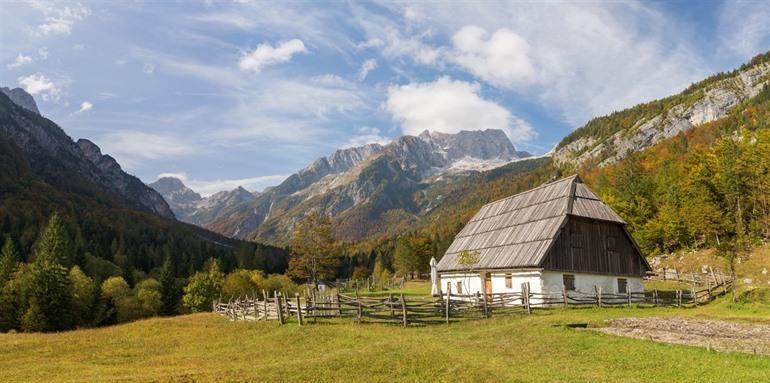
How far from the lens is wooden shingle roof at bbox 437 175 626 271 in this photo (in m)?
35.0

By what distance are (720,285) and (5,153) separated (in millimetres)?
197019

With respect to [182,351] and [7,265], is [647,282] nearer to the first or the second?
[182,351]

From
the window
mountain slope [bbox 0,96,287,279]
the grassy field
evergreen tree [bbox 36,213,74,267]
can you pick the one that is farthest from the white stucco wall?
mountain slope [bbox 0,96,287,279]

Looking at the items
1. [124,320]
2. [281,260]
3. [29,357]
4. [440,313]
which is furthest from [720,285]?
[281,260]

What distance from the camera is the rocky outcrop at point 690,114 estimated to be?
15725 centimetres

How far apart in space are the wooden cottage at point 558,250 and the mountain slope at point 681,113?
13229cm

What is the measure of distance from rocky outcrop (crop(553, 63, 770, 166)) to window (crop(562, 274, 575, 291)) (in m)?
144

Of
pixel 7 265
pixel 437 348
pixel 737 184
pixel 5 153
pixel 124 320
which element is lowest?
pixel 124 320

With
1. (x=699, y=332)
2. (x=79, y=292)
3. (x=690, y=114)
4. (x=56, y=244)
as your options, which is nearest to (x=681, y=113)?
(x=690, y=114)

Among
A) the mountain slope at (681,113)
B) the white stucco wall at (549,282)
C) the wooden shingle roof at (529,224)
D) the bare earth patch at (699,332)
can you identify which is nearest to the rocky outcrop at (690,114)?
the mountain slope at (681,113)

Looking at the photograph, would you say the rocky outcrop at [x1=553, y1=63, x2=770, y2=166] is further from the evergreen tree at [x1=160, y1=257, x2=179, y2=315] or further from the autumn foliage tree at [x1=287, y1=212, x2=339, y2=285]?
the evergreen tree at [x1=160, y1=257, x2=179, y2=315]

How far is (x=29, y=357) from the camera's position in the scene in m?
23.0

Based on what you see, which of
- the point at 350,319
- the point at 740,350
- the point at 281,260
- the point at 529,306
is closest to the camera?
the point at 740,350

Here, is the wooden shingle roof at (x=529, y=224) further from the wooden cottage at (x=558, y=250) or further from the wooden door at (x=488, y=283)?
the wooden door at (x=488, y=283)
